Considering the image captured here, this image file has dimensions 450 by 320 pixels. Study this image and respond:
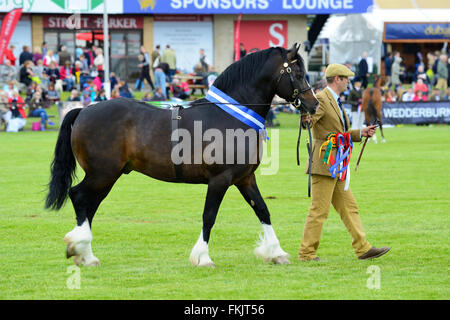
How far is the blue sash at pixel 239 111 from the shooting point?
8023 mm

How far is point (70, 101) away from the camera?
29.1m

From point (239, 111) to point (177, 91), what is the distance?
86.0 ft

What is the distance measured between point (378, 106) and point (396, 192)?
10286 mm

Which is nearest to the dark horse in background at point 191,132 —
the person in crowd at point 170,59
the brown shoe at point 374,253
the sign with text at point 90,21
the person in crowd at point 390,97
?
the brown shoe at point 374,253

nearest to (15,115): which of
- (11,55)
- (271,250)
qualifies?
(11,55)

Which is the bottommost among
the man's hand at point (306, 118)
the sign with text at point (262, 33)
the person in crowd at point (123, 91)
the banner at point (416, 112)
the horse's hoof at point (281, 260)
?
the banner at point (416, 112)

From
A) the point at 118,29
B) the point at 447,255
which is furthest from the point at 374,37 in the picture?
the point at 447,255

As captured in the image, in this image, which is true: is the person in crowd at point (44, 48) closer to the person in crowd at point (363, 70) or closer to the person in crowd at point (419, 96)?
the person in crowd at point (363, 70)

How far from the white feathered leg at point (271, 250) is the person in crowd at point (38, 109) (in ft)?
74.3

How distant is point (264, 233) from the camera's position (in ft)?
26.8

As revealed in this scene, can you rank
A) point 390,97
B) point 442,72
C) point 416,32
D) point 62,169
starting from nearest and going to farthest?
point 62,169, point 390,97, point 442,72, point 416,32

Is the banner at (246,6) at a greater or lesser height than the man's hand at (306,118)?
greater

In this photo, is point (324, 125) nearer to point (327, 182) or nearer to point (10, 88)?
point (327, 182)
